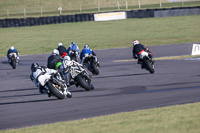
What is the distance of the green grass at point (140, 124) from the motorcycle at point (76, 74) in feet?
11.1

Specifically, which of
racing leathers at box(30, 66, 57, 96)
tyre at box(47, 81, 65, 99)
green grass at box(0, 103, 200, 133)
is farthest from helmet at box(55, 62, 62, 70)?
green grass at box(0, 103, 200, 133)

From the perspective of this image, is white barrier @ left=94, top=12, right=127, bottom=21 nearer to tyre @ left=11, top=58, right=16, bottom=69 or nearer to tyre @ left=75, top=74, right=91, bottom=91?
tyre @ left=11, top=58, right=16, bottom=69

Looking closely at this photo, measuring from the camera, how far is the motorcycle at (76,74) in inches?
469

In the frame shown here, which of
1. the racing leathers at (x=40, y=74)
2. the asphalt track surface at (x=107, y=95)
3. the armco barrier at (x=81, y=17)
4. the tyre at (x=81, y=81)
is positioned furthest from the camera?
the armco barrier at (x=81, y=17)

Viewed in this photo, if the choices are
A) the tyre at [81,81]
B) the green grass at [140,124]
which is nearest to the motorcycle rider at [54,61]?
the tyre at [81,81]

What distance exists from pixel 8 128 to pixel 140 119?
9.15 feet

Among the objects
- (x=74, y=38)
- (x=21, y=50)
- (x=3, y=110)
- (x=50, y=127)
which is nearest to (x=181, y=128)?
(x=50, y=127)

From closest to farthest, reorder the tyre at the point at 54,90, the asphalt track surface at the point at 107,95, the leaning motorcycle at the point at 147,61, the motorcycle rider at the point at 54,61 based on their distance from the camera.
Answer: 1. the asphalt track surface at the point at 107,95
2. the tyre at the point at 54,90
3. the motorcycle rider at the point at 54,61
4. the leaning motorcycle at the point at 147,61

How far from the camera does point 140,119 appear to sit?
7781 millimetres

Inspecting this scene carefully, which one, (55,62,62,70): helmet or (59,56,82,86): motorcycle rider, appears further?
(55,62,62,70): helmet

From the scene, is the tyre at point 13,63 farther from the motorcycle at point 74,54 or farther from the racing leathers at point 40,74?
the racing leathers at point 40,74

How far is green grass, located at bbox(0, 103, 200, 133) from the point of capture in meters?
6.69

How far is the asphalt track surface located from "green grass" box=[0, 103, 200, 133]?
920mm

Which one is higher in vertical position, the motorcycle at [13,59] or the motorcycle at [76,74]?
the motorcycle at [76,74]
